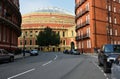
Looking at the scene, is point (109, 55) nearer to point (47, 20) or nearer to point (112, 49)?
point (112, 49)

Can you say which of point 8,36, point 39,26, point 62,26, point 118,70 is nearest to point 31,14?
point 39,26

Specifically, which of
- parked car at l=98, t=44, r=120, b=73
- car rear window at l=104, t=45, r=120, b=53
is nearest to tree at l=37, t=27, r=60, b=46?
car rear window at l=104, t=45, r=120, b=53

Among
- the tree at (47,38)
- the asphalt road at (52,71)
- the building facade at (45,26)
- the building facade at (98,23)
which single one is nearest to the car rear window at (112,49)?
the asphalt road at (52,71)

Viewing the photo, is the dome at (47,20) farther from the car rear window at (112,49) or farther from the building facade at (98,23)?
the car rear window at (112,49)

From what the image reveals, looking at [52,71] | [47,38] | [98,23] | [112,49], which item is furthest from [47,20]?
[52,71]

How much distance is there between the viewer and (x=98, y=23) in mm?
76750

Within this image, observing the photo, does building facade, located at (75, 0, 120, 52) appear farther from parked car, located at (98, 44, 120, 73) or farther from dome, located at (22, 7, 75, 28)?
dome, located at (22, 7, 75, 28)

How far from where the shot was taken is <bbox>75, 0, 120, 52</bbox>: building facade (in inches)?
2982

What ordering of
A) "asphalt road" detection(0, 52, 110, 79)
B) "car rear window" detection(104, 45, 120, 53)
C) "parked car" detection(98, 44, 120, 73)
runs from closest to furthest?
"asphalt road" detection(0, 52, 110, 79), "parked car" detection(98, 44, 120, 73), "car rear window" detection(104, 45, 120, 53)

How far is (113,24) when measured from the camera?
8181 cm

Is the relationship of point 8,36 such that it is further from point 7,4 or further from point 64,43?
point 64,43

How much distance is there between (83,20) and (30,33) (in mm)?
62109

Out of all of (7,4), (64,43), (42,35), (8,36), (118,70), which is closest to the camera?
(118,70)

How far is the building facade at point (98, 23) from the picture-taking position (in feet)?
249
